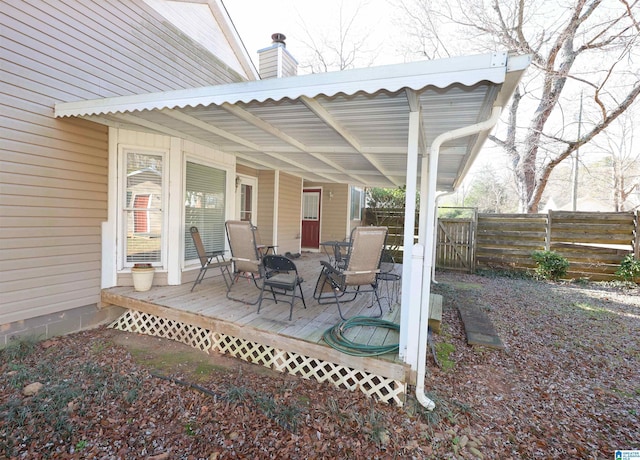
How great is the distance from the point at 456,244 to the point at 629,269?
3642mm

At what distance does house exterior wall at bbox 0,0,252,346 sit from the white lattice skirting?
29.9 inches

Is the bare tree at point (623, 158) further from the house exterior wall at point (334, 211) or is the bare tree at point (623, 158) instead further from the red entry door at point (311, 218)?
the red entry door at point (311, 218)

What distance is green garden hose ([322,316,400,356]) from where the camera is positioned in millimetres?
2656

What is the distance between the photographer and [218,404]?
252cm

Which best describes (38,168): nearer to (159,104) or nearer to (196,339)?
(159,104)

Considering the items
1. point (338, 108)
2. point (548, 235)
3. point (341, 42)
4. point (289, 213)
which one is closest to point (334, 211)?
point (289, 213)

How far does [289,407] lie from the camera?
2.46 m

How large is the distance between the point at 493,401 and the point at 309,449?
1.72 m

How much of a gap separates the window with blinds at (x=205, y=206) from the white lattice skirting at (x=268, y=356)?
1.23 meters

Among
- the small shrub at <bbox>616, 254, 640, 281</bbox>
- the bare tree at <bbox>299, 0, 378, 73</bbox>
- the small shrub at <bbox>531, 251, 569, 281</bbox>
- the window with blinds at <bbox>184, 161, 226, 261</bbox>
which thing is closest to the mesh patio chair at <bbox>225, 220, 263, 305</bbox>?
the window with blinds at <bbox>184, 161, 226, 261</bbox>

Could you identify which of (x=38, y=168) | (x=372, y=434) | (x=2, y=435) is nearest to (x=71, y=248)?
(x=38, y=168)

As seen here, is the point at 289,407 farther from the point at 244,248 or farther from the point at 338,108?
the point at 338,108

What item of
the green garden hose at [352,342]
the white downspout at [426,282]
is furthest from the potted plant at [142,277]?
the white downspout at [426,282]

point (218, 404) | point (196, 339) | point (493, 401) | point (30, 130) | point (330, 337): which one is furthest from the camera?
point (196, 339)
